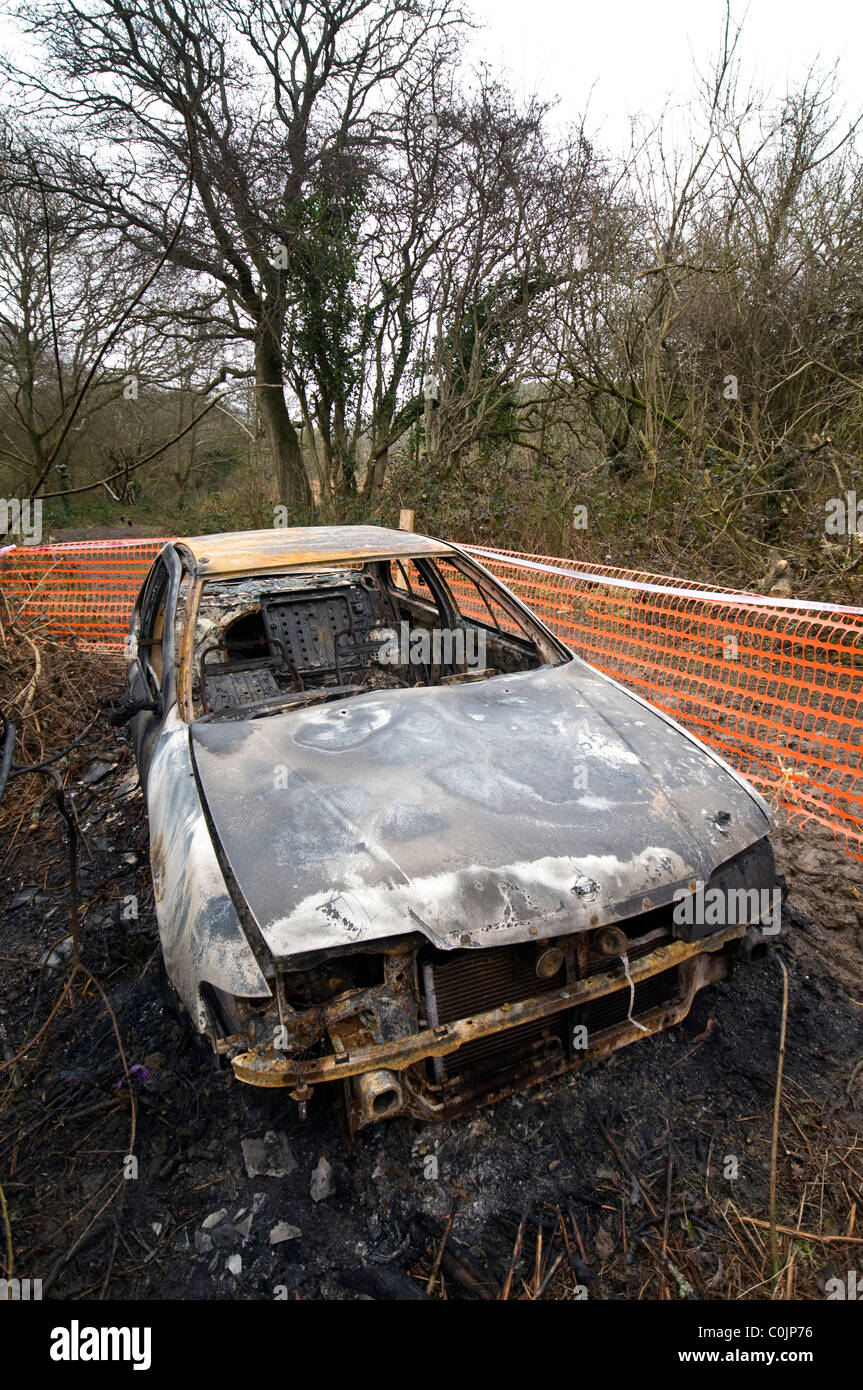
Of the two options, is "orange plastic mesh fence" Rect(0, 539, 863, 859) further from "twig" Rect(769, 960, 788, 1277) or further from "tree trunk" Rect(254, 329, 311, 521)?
"tree trunk" Rect(254, 329, 311, 521)

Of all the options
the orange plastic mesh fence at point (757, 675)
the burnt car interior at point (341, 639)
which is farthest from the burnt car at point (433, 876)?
the orange plastic mesh fence at point (757, 675)

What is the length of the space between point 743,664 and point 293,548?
2.68 m

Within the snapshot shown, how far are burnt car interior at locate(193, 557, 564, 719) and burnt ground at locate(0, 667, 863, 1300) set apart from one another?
4.86ft

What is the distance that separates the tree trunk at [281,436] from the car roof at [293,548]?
30.9 ft

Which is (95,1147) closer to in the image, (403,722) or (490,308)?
(403,722)

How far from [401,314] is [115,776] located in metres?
9.30

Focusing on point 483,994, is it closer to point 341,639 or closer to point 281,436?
point 341,639

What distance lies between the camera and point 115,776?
178 inches

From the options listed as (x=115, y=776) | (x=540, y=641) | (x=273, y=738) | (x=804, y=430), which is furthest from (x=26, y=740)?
(x=804, y=430)

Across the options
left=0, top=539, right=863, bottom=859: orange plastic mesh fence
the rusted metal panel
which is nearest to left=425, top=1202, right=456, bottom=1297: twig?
the rusted metal panel

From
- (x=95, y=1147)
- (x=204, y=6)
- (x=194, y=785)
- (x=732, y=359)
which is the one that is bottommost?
(x=95, y=1147)

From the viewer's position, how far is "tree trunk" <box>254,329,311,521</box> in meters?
12.7

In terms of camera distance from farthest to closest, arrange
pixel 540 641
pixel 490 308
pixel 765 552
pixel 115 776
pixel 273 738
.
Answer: pixel 490 308, pixel 765 552, pixel 115 776, pixel 540 641, pixel 273 738

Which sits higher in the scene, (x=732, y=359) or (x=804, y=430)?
(x=732, y=359)
